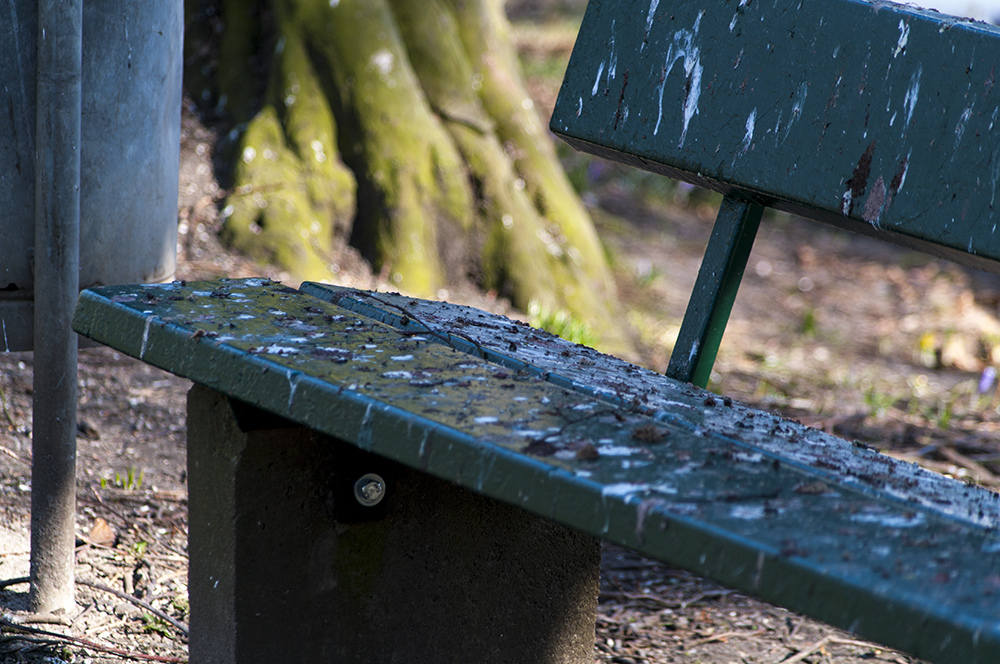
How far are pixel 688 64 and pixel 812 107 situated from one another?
27 centimetres

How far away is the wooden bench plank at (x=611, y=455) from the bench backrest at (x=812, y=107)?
494 millimetres

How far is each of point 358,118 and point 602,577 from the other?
254cm

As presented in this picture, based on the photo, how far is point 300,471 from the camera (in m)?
1.59

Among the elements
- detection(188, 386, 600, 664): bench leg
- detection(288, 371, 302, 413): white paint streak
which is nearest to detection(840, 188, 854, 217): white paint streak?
detection(188, 386, 600, 664): bench leg

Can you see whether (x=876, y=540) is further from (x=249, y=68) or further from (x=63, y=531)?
(x=249, y=68)

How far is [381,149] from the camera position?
4.45m

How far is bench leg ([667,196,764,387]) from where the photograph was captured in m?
2.00

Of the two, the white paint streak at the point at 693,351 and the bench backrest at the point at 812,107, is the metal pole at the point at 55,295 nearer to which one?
the bench backrest at the point at 812,107

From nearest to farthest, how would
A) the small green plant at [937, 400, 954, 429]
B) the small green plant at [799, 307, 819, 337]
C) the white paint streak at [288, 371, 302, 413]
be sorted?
the white paint streak at [288, 371, 302, 413] < the small green plant at [937, 400, 954, 429] < the small green plant at [799, 307, 819, 337]

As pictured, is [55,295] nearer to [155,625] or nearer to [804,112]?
[155,625]

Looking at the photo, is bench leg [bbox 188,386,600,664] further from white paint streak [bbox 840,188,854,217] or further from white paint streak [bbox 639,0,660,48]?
white paint streak [bbox 639,0,660,48]

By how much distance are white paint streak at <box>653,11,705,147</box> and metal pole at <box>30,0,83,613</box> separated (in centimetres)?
117

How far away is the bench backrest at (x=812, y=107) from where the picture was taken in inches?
67.4

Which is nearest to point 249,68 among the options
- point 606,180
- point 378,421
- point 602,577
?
point 602,577
